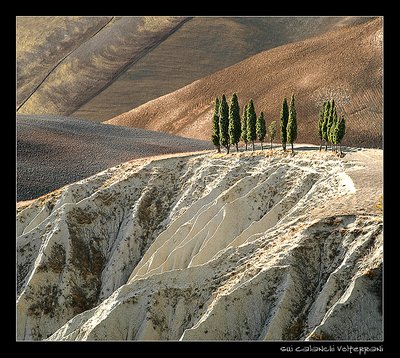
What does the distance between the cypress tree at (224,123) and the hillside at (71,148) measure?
1647 centimetres

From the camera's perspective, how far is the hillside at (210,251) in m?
61.7

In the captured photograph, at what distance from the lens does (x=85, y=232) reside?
88.0 m

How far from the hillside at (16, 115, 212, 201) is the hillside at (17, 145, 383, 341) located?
9.52 metres

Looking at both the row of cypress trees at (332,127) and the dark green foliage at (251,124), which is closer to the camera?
the row of cypress trees at (332,127)

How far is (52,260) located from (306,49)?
356 feet

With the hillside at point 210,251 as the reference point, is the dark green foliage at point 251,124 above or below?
above

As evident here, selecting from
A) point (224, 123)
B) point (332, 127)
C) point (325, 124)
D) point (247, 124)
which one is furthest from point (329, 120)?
point (224, 123)

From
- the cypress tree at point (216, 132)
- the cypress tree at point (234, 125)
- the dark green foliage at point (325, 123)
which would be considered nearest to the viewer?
the dark green foliage at point (325, 123)

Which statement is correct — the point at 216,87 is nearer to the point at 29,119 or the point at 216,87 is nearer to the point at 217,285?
the point at 29,119

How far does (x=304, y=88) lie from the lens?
159625 millimetres

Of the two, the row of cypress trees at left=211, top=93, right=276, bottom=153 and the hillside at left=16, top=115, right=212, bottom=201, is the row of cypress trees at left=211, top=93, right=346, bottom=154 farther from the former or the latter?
the hillside at left=16, top=115, right=212, bottom=201

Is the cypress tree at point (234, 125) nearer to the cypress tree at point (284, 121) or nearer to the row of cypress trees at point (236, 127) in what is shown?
the row of cypress trees at point (236, 127)

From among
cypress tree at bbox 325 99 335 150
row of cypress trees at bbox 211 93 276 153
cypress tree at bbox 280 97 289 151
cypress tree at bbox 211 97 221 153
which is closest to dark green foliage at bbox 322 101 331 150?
cypress tree at bbox 325 99 335 150

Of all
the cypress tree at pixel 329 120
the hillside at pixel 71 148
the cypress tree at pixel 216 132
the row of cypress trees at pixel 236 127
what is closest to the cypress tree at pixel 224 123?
the row of cypress trees at pixel 236 127
